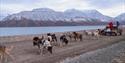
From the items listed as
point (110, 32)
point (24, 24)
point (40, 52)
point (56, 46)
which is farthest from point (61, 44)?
point (24, 24)

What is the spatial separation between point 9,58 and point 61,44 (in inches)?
427

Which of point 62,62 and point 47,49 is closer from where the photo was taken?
point 62,62

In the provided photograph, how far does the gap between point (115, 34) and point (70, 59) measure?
2946cm

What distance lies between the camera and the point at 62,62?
22.1 metres

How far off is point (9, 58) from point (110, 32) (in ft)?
102

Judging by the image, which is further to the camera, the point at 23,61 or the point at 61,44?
the point at 61,44

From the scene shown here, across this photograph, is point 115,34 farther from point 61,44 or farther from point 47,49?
point 47,49

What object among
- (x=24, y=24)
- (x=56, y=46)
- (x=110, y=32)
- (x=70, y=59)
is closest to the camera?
(x=70, y=59)

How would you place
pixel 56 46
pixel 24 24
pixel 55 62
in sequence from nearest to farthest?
1. pixel 55 62
2. pixel 56 46
3. pixel 24 24

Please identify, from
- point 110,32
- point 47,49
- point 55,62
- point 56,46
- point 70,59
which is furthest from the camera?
point 110,32

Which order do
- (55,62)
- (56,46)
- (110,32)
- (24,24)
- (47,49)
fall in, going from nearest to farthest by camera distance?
(55,62) → (47,49) → (56,46) → (110,32) → (24,24)

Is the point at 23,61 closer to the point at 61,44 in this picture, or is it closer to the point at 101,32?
the point at 61,44

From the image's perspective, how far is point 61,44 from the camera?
109ft

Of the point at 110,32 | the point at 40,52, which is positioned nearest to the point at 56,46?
the point at 40,52
